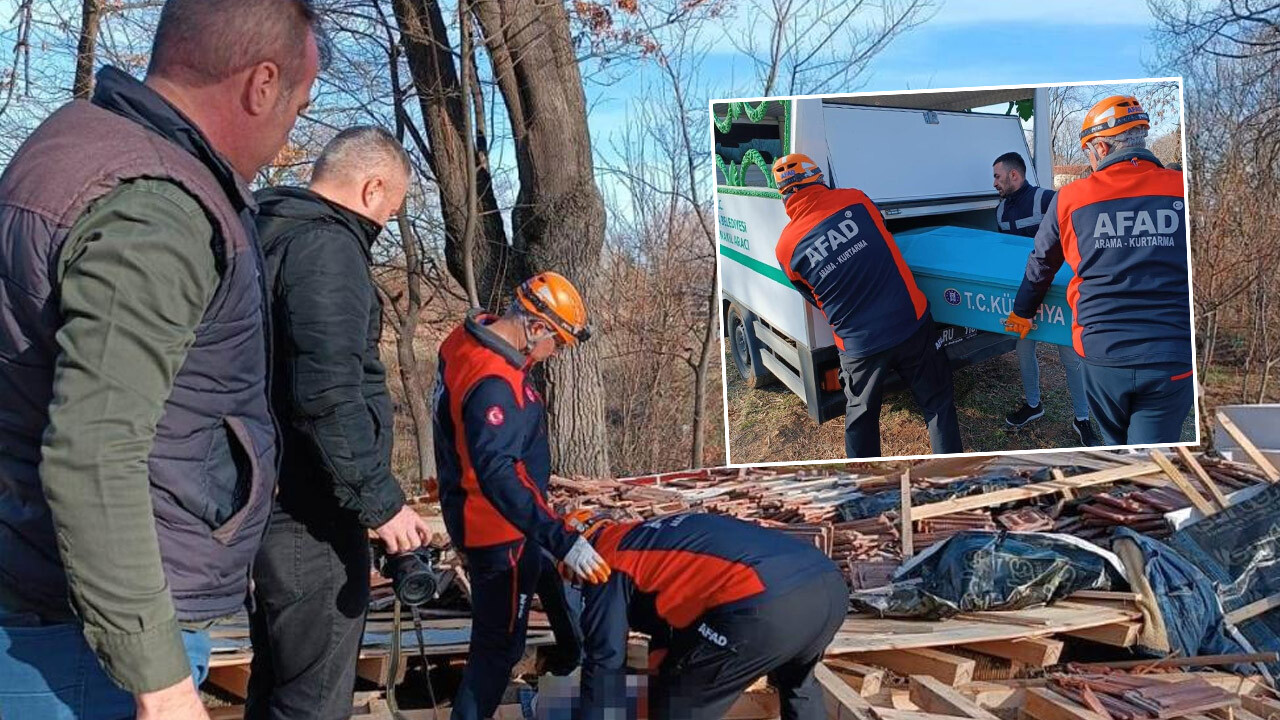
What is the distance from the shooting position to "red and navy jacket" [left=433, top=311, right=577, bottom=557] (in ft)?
14.4

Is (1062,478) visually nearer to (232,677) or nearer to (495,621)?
(495,621)

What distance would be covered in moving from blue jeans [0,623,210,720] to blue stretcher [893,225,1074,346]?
21.3 feet

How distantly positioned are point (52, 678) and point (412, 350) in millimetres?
11251

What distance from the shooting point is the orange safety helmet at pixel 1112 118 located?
765 centimetres

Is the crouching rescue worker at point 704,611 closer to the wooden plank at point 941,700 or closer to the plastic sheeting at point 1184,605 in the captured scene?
the wooden plank at point 941,700

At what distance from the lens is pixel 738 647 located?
3.71 meters

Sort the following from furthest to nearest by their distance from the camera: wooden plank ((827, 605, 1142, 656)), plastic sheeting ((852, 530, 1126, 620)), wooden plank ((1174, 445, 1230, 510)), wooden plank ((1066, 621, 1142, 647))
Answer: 1. wooden plank ((1174, 445, 1230, 510))
2. plastic sheeting ((852, 530, 1126, 620))
3. wooden plank ((1066, 621, 1142, 647))
4. wooden plank ((827, 605, 1142, 656))

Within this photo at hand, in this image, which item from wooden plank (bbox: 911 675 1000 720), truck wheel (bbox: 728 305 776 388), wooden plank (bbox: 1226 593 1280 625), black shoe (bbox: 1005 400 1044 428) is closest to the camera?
wooden plank (bbox: 911 675 1000 720)

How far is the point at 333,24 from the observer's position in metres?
11.4

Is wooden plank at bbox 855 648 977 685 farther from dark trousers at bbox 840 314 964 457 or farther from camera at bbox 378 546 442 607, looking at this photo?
camera at bbox 378 546 442 607

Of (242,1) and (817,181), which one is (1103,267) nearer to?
(817,181)

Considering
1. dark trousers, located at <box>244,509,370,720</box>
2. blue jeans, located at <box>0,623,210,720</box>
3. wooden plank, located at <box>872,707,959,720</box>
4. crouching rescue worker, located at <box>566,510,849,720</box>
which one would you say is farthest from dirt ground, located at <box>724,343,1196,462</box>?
blue jeans, located at <box>0,623,210,720</box>

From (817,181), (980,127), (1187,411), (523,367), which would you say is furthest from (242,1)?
(1187,411)

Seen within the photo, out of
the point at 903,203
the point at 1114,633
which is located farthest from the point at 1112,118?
the point at 1114,633
